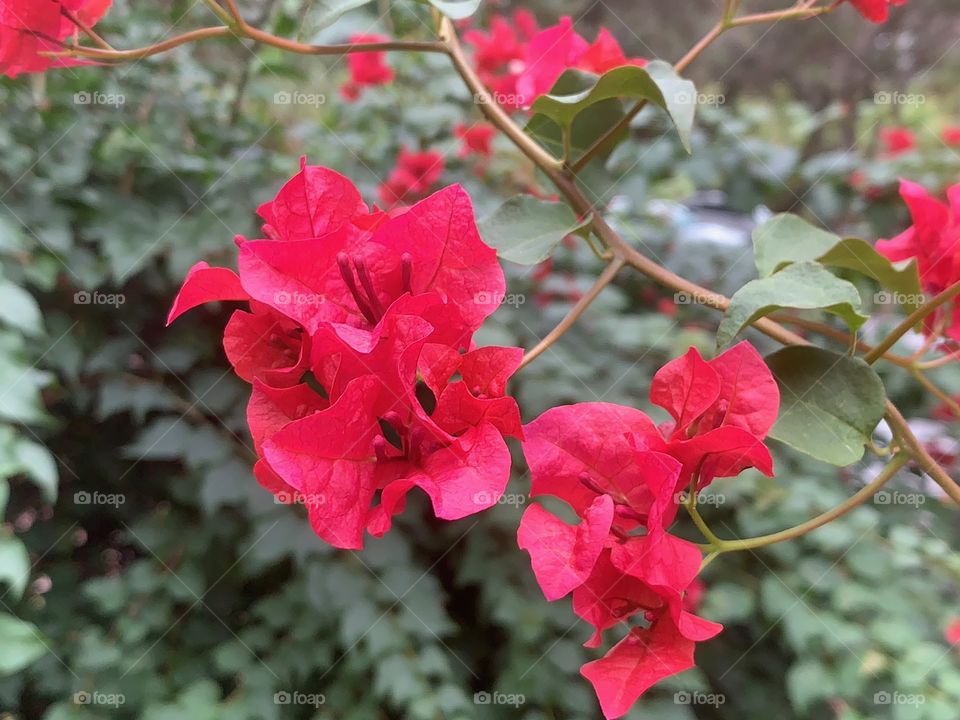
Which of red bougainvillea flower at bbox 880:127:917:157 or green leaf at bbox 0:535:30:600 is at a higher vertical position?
green leaf at bbox 0:535:30:600

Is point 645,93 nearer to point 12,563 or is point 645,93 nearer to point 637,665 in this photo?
point 637,665

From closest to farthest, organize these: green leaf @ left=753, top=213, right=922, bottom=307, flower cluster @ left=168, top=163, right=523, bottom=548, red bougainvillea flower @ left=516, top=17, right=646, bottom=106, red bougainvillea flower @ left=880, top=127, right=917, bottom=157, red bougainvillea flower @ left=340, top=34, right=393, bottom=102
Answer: flower cluster @ left=168, top=163, right=523, bottom=548
green leaf @ left=753, top=213, right=922, bottom=307
red bougainvillea flower @ left=516, top=17, right=646, bottom=106
red bougainvillea flower @ left=340, top=34, right=393, bottom=102
red bougainvillea flower @ left=880, top=127, right=917, bottom=157

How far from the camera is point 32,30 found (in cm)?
42

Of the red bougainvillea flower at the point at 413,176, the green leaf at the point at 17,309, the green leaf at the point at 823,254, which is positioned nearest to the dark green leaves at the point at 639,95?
the green leaf at the point at 823,254

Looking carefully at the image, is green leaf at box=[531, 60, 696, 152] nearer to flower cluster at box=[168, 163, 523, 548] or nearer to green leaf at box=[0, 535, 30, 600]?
flower cluster at box=[168, 163, 523, 548]

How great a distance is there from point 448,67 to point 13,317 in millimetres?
883

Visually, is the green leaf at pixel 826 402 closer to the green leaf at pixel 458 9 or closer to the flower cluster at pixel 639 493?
the flower cluster at pixel 639 493

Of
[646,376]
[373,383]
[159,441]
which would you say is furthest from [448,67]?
[373,383]

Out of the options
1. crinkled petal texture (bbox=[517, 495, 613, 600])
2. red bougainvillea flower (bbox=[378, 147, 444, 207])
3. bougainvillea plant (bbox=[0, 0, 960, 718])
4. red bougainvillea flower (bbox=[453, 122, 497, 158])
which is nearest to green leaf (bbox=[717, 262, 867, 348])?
bougainvillea plant (bbox=[0, 0, 960, 718])

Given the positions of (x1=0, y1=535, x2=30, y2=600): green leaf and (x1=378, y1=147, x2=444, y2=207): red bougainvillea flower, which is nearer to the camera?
(x1=0, y1=535, x2=30, y2=600): green leaf

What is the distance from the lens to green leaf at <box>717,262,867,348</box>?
32 cm

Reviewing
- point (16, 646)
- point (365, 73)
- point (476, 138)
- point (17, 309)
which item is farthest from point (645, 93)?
point (365, 73)

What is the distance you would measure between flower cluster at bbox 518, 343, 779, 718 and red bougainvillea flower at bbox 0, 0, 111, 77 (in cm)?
36

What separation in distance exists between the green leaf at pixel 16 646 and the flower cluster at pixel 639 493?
1.84 feet
